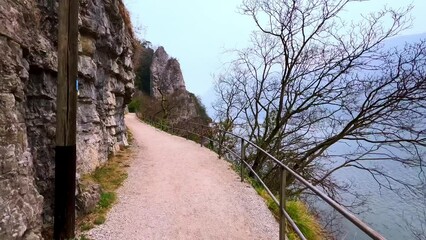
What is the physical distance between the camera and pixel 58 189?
423 centimetres

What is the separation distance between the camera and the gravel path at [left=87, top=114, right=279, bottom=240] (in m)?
4.85

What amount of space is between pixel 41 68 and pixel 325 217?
7.92m

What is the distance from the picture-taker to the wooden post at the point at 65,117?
161 inches

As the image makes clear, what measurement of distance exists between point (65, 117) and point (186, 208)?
2680mm

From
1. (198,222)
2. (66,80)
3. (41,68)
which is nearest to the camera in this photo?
(66,80)

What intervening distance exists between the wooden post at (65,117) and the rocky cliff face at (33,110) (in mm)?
272

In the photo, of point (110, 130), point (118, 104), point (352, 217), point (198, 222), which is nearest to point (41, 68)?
point (198, 222)

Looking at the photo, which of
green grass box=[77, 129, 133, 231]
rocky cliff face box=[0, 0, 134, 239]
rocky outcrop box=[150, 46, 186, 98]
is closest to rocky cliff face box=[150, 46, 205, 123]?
rocky outcrop box=[150, 46, 186, 98]

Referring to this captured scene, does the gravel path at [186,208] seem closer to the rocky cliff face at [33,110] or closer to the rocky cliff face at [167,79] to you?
the rocky cliff face at [33,110]

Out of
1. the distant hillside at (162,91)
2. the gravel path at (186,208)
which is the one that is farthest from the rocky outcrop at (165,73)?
the gravel path at (186,208)

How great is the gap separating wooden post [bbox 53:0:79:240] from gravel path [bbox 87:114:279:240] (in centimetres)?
54

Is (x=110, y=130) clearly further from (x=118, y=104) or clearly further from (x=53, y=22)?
(x=53, y=22)

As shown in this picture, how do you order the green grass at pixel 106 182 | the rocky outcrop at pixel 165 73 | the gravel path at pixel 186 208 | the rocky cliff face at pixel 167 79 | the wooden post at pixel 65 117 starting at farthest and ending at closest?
the rocky outcrop at pixel 165 73 → the rocky cliff face at pixel 167 79 → the green grass at pixel 106 182 → the gravel path at pixel 186 208 → the wooden post at pixel 65 117

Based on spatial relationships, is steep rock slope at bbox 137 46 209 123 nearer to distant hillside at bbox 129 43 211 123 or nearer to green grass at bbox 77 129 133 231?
distant hillside at bbox 129 43 211 123
